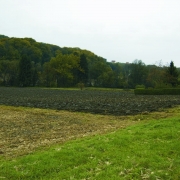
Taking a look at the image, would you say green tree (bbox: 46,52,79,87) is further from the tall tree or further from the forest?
the tall tree

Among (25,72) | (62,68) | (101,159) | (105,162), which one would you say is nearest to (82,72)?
(62,68)

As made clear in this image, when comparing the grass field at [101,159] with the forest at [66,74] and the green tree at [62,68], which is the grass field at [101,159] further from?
the green tree at [62,68]

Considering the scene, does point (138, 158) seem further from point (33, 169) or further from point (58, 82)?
point (58, 82)

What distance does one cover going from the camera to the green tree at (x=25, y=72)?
9944 cm

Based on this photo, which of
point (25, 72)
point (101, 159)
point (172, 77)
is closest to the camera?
point (101, 159)

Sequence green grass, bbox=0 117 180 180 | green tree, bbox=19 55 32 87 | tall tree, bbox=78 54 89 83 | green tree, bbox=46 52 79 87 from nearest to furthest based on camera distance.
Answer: green grass, bbox=0 117 180 180 < green tree, bbox=46 52 79 87 < green tree, bbox=19 55 32 87 < tall tree, bbox=78 54 89 83

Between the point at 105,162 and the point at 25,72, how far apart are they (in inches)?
3853

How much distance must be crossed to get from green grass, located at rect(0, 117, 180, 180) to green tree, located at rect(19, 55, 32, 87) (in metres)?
95.7

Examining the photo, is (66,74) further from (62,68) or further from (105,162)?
(105,162)

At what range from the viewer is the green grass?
5.63 meters

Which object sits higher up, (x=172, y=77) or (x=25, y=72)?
(x=25, y=72)

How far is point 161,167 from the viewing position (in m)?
6.04

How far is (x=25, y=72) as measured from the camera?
326ft

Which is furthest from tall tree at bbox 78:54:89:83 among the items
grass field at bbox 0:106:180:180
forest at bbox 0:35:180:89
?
grass field at bbox 0:106:180:180
